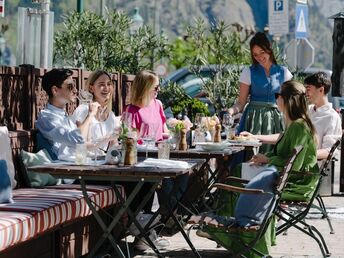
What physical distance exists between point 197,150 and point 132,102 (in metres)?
1.28

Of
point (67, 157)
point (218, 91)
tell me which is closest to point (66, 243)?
point (67, 157)

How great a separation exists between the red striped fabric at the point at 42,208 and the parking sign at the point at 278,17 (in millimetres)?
10591

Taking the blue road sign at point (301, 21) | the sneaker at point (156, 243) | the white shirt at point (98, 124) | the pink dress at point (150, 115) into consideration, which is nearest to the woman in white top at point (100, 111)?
the white shirt at point (98, 124)

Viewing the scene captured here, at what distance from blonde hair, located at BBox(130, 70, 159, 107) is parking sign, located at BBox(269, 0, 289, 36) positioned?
8721 millimetres

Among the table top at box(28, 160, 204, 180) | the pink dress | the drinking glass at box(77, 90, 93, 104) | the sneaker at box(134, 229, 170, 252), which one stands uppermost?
the drinking glass at box(77, 90, 93, 104)

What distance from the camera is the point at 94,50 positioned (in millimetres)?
15328

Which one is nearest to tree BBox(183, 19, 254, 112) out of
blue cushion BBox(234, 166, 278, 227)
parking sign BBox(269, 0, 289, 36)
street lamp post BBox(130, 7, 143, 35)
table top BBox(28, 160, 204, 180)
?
street lamp post BBox(130, 7, 143, 35)

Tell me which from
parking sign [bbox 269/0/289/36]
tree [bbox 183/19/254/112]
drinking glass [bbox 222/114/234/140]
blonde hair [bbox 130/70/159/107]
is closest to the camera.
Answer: blonde hair [bbox 130/70/159/107]

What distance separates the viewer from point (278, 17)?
19391mm

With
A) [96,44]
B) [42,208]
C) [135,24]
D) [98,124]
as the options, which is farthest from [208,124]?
[135,24]

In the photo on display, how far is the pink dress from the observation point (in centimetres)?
1065

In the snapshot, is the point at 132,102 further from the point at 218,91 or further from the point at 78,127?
the point at 218,91

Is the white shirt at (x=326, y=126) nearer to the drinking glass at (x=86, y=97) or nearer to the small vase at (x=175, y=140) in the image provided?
the small vase at (x=175, y=140)

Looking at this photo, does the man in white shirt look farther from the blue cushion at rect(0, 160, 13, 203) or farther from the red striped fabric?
the blue cushion at rect(0, 160, 13, 203)
